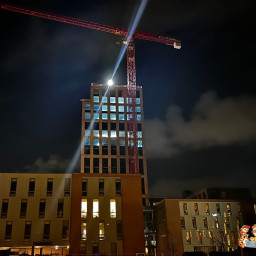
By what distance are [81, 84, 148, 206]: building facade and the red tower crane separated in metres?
2.64

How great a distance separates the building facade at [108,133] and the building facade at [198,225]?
77.6 feet

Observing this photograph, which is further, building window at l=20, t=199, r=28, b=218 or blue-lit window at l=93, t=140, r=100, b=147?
blue-lit window at l=93, t=140, r=100, b=147

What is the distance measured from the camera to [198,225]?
67750mm

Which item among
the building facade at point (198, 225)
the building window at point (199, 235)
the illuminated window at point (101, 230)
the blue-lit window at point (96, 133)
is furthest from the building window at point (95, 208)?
the blue-lit window at point (96, 133)

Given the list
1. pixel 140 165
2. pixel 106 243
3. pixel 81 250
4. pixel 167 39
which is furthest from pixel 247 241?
pixel 167 39

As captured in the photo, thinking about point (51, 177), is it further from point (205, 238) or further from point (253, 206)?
point (253, 206)

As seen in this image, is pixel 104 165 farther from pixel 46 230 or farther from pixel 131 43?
pixel 46 230

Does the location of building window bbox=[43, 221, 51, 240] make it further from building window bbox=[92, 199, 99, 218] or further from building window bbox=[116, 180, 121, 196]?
building window bbox=[116, 180, 121, 196]

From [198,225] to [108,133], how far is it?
1668 inches

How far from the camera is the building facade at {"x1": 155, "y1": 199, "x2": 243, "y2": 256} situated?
65562mm

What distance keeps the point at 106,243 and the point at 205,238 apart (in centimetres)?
2827

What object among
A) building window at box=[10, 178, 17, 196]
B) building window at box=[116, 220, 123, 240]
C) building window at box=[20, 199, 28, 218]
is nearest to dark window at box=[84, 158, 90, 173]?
building window at box=[10, 178, 17, 196]

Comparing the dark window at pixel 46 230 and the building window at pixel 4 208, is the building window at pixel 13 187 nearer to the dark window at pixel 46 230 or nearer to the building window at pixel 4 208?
the building window at pixel 4 208

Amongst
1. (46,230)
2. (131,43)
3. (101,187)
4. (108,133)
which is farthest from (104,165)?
(46,230)
